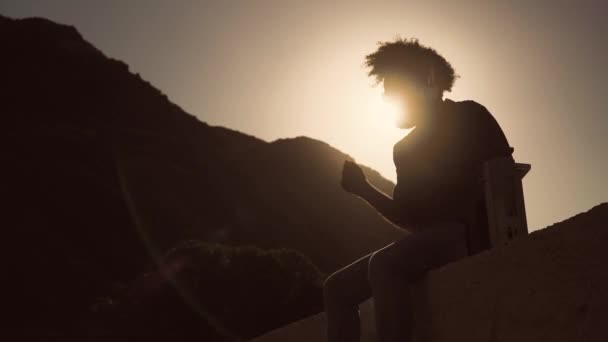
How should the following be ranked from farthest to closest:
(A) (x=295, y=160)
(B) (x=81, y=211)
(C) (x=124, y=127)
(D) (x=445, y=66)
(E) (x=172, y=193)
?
(A) (x=295, y=160) < (C) (x=124, y=127) < (E) (x=172, y=193) < (B) (x=81, y=211) < (D) (x=445, y=66)

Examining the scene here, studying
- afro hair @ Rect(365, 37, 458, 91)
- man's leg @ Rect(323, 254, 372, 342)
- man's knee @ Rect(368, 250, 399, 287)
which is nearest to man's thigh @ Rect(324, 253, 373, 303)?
man's leg @ Rect(323, 254, 372, 342)

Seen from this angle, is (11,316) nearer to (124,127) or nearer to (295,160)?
(124,127)

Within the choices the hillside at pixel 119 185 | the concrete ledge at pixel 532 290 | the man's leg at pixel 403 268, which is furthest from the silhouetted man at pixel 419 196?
the hillside at pixel 119 185

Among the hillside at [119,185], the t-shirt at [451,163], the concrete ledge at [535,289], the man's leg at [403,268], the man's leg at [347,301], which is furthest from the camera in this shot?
the hillside at [119,185]

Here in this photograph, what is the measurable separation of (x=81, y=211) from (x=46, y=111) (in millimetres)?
13997

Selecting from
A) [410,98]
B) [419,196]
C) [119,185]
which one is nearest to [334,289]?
[419,196]

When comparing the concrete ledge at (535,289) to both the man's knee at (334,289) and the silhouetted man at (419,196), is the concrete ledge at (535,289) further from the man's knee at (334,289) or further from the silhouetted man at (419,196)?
the man's knee at (334,289)

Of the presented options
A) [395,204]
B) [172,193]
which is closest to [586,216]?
[395,204]

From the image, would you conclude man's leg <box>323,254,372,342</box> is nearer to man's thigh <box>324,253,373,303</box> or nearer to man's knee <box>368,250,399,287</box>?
man's thigh <box>324,253,373,303</box>

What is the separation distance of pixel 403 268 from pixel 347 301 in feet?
1.22

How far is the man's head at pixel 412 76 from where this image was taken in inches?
106

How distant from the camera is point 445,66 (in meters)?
2.81

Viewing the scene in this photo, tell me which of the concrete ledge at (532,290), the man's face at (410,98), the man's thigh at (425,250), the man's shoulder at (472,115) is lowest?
the concrete ledge at (532,290)

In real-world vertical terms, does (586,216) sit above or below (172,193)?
below
